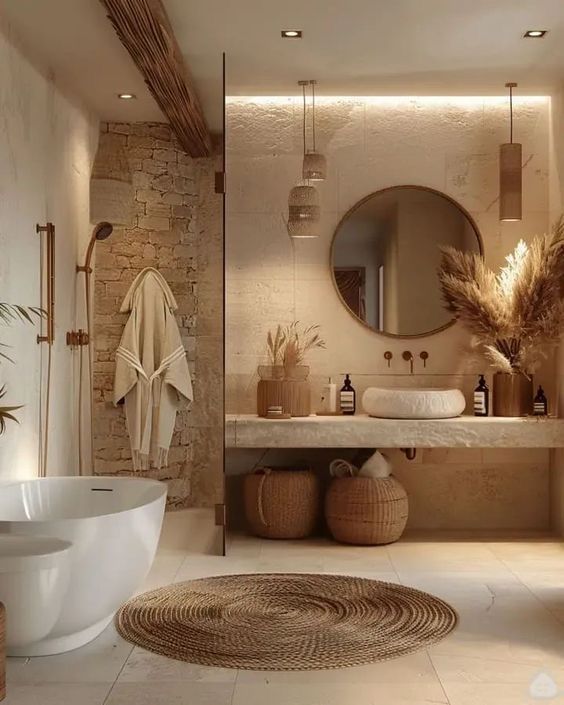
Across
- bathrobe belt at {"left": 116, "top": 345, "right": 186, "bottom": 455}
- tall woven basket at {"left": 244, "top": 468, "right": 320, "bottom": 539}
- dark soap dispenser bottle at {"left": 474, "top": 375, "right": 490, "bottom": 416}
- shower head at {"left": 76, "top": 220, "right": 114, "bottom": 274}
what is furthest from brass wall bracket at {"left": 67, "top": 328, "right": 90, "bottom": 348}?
dark soap dispenser bottle at {"left": 474, "top": 375, "right": 490, "bottom": 416}

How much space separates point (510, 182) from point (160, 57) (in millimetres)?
2318

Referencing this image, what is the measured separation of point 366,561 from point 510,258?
6.63 ft

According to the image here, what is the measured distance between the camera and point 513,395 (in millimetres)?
5746

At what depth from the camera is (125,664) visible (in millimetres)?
3527

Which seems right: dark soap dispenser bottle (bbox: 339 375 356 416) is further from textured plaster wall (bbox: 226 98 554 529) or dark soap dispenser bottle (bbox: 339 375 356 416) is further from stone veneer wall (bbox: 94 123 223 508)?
stone veneer wall (bbox: 94 123 223 508)

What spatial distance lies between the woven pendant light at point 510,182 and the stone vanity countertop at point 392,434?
4.22ft

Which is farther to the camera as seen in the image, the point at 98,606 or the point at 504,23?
the point at 504,23

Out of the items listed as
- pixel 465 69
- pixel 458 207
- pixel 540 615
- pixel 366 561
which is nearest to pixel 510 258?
pixel 458 207

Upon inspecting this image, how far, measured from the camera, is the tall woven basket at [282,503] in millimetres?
5707

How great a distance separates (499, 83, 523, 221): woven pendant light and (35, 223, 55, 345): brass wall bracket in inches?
104

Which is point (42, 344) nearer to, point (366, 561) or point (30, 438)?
point (30, 438)

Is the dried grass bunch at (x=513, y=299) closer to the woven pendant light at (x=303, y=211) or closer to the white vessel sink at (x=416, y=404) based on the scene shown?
the white vessel sink at (x=416, y=404)

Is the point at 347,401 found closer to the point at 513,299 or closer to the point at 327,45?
the point at 513,299

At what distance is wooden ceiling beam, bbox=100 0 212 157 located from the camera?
415 centimetres
